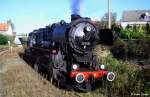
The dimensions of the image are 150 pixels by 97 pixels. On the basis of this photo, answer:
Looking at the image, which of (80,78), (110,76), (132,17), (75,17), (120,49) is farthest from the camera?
(132,17)

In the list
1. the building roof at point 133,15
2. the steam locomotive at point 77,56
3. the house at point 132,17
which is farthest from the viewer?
the building roof at point 133,15

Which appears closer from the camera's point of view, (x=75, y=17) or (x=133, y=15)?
(x=75, y=17)

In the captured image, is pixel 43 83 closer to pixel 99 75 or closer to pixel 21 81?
pixel 21 81

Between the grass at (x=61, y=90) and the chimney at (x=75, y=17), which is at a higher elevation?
the chimney at (x=75, y=17)

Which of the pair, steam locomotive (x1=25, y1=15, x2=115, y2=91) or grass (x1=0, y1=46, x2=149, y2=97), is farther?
steam locomotive (x1=25, y1=15, x2=115, y2=91)

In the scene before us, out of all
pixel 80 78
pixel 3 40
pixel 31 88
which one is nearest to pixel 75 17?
pixel 80 78

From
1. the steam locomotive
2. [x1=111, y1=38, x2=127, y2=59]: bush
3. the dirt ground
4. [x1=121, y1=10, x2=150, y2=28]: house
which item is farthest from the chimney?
[x1=121, y1=10, x2=150, y2=28]: house

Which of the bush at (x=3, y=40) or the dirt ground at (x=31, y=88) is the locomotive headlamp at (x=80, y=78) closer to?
the dirt ground at (x=31, y=88)

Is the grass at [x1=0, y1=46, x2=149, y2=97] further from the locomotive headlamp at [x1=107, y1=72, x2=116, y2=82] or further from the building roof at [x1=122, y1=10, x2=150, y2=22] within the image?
the building roof at [x1=122, y1=10, x2=150, y2=22]

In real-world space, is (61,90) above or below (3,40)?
below

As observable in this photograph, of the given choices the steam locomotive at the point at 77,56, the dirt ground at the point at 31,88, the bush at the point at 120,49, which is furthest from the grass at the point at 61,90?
the bush at the point at 120,49

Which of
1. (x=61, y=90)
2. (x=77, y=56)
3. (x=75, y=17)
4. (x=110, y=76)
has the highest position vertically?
(x=75, y=17)

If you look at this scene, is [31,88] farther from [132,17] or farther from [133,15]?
[133,15]

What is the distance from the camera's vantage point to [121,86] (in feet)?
44.2
